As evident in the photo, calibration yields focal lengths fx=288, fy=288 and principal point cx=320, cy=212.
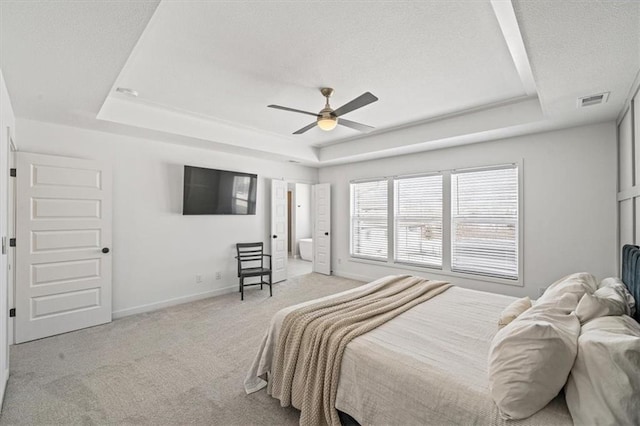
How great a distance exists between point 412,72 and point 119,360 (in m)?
3.91

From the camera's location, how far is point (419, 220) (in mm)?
5102

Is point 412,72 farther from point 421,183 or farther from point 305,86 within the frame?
point 421,183

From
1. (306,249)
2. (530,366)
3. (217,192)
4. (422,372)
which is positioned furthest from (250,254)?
(530,366)

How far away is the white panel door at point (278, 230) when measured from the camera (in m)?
5.66

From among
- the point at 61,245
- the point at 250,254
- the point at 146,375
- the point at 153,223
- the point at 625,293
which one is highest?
the point at 153,223

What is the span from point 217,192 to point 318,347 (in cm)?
353

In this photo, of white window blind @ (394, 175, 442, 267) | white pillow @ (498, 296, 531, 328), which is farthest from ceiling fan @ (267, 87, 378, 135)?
white window blind @ (394, 175, 442, 267)

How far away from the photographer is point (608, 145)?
3393 mm

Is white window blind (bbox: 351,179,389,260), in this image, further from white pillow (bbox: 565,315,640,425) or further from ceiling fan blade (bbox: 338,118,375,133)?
white pillow (bbox: 565,315,640,425)

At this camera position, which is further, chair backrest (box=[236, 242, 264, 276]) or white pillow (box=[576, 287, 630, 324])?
chair backrest (box=[236, 242, 264, 276])

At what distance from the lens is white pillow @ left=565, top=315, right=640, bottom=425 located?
109 centimetres

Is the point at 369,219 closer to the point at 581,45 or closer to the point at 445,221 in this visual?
the point at 445,221

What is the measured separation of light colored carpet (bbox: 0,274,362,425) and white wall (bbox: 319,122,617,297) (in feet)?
11.8

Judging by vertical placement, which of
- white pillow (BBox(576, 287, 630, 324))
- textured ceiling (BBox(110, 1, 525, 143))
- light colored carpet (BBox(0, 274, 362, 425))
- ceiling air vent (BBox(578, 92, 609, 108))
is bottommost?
light colored carpet (BBox(0, 274, 362, 425))
